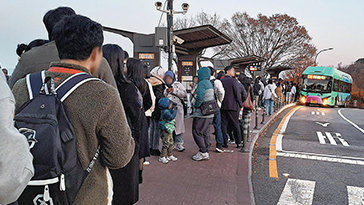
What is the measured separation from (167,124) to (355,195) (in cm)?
348

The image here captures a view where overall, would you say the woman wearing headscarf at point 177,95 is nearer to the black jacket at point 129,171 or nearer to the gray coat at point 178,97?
the gray coat at point 178,97

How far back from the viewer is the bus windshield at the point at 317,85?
24.5m

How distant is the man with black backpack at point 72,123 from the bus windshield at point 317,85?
2582 centimetres

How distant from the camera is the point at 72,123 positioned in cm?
152

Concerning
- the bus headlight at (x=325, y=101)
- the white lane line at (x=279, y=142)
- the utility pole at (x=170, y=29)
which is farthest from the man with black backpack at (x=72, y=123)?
the bus headlight at (x=325, y=101)

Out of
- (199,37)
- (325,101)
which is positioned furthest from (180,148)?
(325,101)

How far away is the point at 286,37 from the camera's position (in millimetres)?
34438

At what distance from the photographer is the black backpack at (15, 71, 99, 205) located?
50.6 inches

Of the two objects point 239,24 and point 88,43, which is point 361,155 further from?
point 239,24

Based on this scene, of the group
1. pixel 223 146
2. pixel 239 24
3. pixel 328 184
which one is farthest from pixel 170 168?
pixel 239 24

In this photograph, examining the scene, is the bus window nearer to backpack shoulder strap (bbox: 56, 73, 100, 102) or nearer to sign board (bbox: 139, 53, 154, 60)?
sign board (bbox: 139, 53, 154, 60)

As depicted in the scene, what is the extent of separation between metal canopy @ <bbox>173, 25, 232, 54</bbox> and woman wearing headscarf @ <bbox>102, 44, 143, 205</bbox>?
31.5 feet

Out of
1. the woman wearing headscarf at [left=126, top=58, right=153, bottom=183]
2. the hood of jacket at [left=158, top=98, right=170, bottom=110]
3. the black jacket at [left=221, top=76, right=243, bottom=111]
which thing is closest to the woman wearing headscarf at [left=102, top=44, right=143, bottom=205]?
the woman wearing headscarf at [left=126, top=58, right=153, bottom=183]

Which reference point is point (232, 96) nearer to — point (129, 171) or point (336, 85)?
point (129, 171)
